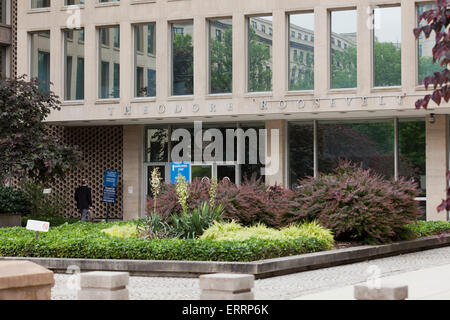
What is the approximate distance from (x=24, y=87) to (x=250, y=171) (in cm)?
961

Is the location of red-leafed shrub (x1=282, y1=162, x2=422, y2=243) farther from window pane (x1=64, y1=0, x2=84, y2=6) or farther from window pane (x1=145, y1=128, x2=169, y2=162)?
window pane (x1=64, y1=0, x2=84, y2=6)

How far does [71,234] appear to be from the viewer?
768 inches

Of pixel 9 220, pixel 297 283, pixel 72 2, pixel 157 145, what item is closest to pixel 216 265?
pixel 297 283

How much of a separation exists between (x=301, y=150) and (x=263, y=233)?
14872 millimetres

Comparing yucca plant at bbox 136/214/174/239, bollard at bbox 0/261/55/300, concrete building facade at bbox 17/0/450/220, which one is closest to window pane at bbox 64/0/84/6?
concrete building facade at bbox 17/0/450/220

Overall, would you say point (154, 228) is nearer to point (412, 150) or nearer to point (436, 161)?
point (436, 161)

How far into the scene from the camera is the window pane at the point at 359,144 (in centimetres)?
3183

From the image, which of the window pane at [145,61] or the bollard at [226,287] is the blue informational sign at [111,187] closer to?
the window pane at [145,61]

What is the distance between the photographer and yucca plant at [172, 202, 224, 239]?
18.8 meters

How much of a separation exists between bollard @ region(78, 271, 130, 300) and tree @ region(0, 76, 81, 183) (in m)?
16.7

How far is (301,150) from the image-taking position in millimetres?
33188

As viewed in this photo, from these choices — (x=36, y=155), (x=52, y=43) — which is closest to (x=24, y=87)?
(x=36, y=155)
